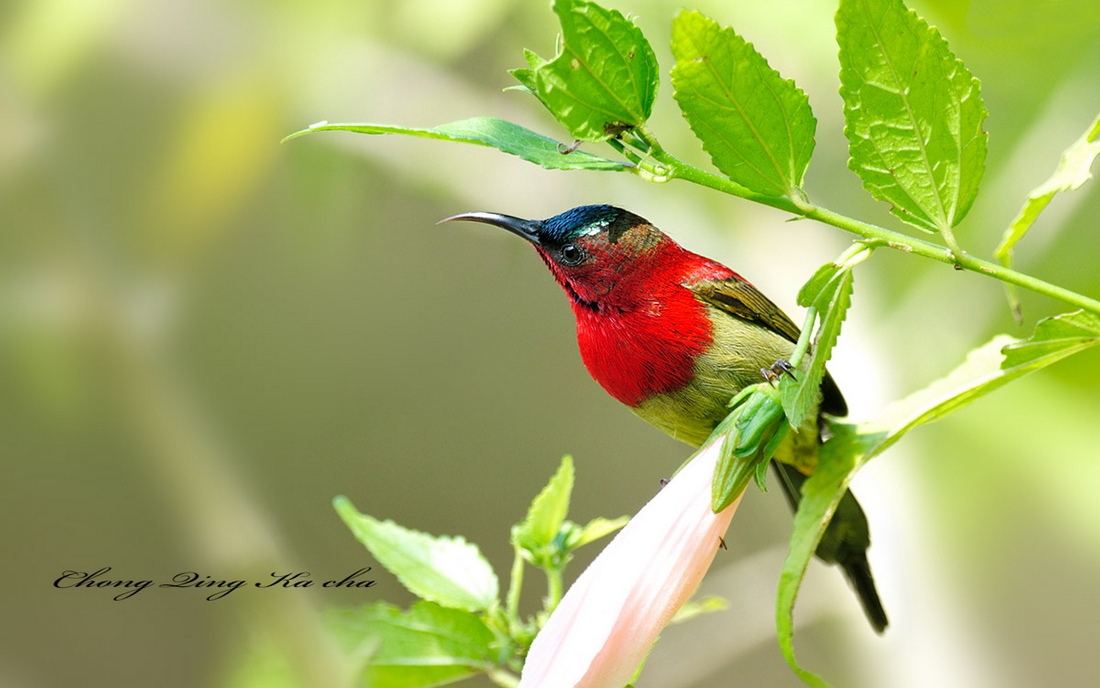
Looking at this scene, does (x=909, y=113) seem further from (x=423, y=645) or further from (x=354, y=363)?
(x=354, y=363)

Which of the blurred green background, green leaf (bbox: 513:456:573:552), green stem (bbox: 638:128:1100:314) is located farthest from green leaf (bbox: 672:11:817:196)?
the blurred green background

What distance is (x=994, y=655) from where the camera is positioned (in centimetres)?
74

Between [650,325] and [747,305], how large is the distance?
0.15 feet

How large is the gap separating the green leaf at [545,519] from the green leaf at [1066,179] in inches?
4.8

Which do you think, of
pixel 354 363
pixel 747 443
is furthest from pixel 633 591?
pixel 354 363

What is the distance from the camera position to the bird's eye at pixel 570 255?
0.22 metres

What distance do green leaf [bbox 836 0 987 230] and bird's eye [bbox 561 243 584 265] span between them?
0.27 feet

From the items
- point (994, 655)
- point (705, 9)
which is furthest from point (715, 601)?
point (994, 655)

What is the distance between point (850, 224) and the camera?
13cm

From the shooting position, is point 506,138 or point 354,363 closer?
point 506,138

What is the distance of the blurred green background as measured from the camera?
2.24ft

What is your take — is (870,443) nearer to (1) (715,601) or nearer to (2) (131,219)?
(1) (715,601)

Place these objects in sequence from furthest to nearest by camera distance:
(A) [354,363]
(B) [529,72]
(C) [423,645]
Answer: (A) [354,363]
(C) [423,645]
(B) [529,72]

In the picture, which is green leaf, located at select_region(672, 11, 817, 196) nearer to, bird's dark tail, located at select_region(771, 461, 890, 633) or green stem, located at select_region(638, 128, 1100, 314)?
green stem, located at select_region(638, 128, 1100, 314)
